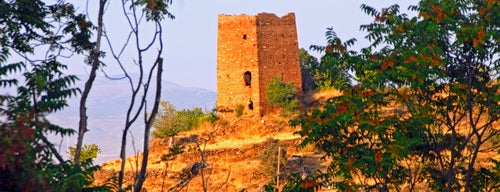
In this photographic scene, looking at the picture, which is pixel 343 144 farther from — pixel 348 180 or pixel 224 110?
pixel 224 110

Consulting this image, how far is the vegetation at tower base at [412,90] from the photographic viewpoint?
12477mm

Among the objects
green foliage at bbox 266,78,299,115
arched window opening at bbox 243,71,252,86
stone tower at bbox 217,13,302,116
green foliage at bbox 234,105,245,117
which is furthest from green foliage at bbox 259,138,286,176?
arched window opening at bbox 243,71,252,86

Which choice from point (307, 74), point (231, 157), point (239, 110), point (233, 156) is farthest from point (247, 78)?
point (231, 157)

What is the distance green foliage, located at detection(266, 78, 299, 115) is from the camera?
42156 millimetres

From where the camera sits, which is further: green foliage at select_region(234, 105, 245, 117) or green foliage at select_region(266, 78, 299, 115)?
green foliage at select_region(234, 105, 245, 117)

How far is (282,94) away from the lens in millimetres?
42125

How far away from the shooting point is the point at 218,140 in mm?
41719

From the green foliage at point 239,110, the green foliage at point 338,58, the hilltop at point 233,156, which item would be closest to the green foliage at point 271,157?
the hilltop at point 233,156

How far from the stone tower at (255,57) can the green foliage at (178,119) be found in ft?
4.54

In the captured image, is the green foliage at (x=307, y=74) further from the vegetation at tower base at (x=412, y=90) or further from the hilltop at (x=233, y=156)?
the vegetation at tower base at (x=412, y=90)

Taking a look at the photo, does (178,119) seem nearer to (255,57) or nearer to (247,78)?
(247,78)

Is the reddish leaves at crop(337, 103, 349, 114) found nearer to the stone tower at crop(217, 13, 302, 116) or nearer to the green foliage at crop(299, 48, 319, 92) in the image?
the stone tower at crop(217, 13, 302, 116)

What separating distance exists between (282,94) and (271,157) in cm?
631

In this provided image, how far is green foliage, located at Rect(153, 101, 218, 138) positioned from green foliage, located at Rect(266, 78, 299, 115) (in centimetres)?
357
